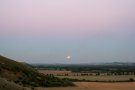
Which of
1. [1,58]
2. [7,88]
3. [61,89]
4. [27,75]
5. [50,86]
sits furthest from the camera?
[1,58]

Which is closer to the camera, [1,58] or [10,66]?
[10,66]

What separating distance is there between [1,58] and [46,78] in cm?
859

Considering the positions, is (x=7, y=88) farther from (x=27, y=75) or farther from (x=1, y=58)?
(x=1, y=58)

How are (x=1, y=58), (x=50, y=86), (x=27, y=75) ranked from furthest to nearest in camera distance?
(x=1, y=58) → (x=27, y=75) → (x=50, y=86)

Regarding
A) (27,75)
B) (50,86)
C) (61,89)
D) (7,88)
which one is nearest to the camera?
(7,88)

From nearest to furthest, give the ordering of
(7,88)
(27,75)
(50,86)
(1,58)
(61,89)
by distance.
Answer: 1. (7,88)
2. (61,89)
3. (50,86)
4. (27,75)
5. (1,58)

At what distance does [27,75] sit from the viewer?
51.9 meters

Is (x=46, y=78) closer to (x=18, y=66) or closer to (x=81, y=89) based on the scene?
(x=18, y=66)

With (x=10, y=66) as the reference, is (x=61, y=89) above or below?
below

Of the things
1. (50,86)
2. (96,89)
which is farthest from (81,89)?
(50,86)

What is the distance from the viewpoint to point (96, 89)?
46188 mm

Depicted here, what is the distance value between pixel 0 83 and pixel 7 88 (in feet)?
2.56

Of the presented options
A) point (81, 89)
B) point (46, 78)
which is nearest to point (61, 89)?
point (81, 89)

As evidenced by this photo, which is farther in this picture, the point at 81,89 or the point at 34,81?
the point at 34,81
